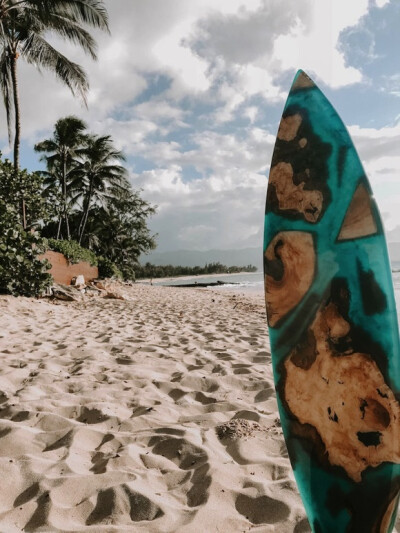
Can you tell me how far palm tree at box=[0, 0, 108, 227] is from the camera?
10109 millimetres

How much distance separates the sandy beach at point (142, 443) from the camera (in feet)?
4.63

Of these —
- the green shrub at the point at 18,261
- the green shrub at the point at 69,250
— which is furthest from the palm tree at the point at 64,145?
the green shrub at the point at 18,261

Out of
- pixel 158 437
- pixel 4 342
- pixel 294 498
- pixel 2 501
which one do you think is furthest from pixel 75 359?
pixel 294 498

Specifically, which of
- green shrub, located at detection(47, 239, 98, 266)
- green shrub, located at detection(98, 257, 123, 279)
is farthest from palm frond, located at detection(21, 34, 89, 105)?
green shrub, located at detection(98, 257, 123, 279)

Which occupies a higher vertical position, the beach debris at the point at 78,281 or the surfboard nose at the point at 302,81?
the surfboard nose at the point at 302,81

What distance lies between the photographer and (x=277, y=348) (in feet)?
4.45

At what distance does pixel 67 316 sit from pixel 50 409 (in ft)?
14.9

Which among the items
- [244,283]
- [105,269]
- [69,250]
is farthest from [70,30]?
[244,283]

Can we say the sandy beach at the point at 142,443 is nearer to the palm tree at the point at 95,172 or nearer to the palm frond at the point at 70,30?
the palm frond at the point at 70,30

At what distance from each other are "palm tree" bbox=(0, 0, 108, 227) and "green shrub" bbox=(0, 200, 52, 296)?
315 cm

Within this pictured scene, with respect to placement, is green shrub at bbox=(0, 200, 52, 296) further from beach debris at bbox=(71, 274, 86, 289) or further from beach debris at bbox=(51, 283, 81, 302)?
beach debris at bbox=(71, 274, 86, 289)

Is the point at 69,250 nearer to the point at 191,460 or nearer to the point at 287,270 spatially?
the point at 191,460

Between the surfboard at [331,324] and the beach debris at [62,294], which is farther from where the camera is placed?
the beach debris at [62,294]

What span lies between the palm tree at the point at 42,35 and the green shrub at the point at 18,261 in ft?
10.3
